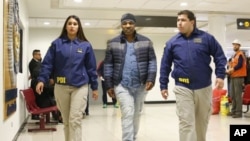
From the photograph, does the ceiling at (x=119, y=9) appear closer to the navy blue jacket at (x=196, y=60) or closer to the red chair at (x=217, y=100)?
the red chair at (x=217, y=100)

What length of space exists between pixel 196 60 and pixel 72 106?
133cm

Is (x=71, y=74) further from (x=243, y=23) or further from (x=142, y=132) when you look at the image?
(x=243, y=23)

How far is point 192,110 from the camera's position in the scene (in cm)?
339

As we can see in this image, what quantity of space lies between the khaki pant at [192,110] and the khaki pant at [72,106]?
98 cm

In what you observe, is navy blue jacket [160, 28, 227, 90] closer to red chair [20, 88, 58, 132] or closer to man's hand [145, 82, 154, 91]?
man's hand [145, 82, 154, 91]

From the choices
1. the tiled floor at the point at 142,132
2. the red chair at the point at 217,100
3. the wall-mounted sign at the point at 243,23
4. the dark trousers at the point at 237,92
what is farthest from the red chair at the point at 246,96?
the wall-mounted sign at the point at 243,23

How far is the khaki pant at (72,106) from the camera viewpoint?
351 centimetres

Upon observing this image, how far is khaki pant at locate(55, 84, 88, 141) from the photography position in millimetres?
3514

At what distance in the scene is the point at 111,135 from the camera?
5660mm

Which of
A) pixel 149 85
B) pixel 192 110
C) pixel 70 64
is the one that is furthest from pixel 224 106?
pixel 70 64

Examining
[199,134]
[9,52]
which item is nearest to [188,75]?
[199,134]

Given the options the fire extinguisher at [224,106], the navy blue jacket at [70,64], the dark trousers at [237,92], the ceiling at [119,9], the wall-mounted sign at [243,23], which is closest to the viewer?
the navy blue jacket at [70,64]

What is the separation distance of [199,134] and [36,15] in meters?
7.28

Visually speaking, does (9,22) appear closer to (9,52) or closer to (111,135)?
(9,52)
